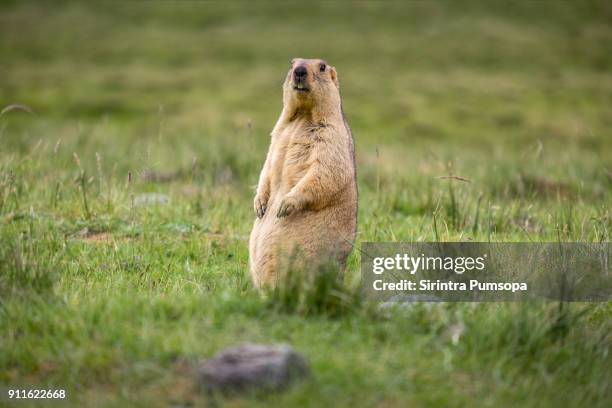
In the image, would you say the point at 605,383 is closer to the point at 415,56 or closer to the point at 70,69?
the point at 70,69

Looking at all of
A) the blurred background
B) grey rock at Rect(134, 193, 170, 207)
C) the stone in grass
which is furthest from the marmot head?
the blurred background

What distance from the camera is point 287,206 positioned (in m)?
5.81

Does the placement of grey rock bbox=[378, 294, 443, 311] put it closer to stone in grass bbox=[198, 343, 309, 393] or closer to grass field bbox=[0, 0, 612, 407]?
grass field bbox=[0, 0, 612, 407]

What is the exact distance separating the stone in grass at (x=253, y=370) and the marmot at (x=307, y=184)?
152 centimetres

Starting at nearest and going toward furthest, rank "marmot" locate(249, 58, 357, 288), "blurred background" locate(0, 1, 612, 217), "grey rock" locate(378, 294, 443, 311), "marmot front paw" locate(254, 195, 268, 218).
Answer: "grey rock" locate(378, 294, 443, 311) → "marmot" locate(249, 58, 357, 288) → "marmot front paw" locate(254, 195, 268, 218) → "blurred background" locate(0, 1, 612, 217)

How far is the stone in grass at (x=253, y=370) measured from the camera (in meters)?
3.76

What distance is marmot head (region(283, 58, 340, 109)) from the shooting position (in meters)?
6.26

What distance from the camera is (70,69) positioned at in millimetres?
39812

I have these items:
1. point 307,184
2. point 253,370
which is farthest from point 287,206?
point 253,370

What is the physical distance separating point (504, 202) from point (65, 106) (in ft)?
82.1

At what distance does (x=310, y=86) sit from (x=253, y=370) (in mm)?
3207

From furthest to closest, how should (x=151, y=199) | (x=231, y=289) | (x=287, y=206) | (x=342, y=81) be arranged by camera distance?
(x=342, y=81) → (x=151, y=199) → (x=287, y=206) → (x=231, y=289)

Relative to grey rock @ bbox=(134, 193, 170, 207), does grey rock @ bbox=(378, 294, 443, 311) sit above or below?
below

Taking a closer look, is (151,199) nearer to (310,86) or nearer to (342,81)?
(310,86)
